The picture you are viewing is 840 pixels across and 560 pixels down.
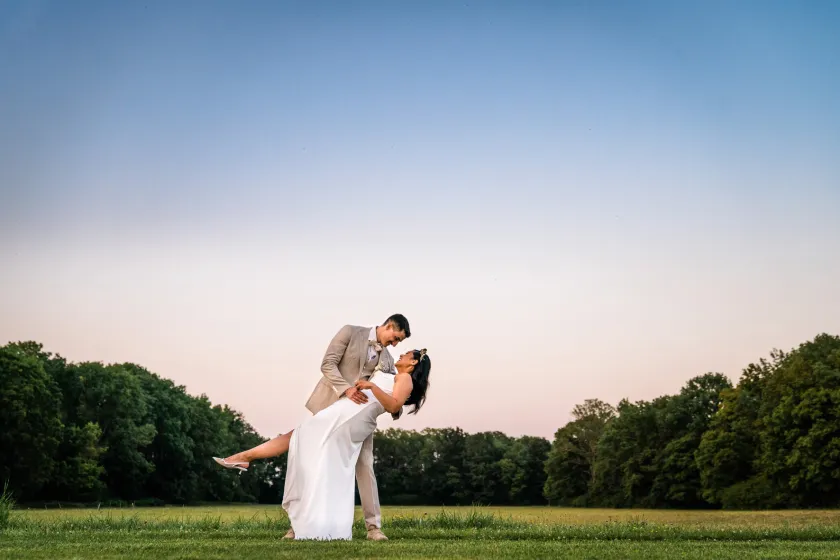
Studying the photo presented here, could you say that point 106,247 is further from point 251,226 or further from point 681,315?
point 681,315

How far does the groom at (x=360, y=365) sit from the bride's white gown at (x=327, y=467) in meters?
0.19

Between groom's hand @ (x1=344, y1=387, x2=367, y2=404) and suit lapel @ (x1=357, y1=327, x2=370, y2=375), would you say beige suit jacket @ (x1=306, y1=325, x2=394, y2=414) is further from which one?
groom's hand @ (x1=344, y1=387, x2=367, y2=404)

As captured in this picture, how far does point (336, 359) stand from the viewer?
1115 cm

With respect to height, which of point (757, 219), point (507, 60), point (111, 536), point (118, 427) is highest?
point (507, 60)

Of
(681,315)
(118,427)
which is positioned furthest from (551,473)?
(681,315)

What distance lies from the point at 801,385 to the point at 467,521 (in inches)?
2101

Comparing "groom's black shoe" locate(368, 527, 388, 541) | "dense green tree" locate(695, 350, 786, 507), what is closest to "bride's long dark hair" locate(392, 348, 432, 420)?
"groom's black shoe" locate(368, 527, 388, 541)

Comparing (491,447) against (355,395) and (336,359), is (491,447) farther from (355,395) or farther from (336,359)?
(355,395)

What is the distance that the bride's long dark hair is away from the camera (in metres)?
11.0

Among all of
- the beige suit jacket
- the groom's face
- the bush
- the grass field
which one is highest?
the groom's face

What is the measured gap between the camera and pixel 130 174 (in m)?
33.2

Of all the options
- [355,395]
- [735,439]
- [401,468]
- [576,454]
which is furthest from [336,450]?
[401,468]

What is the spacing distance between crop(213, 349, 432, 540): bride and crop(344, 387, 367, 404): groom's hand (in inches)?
2.3

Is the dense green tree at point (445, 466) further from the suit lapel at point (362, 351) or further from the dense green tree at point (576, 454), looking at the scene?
the suit lapel at point (362, 351)
